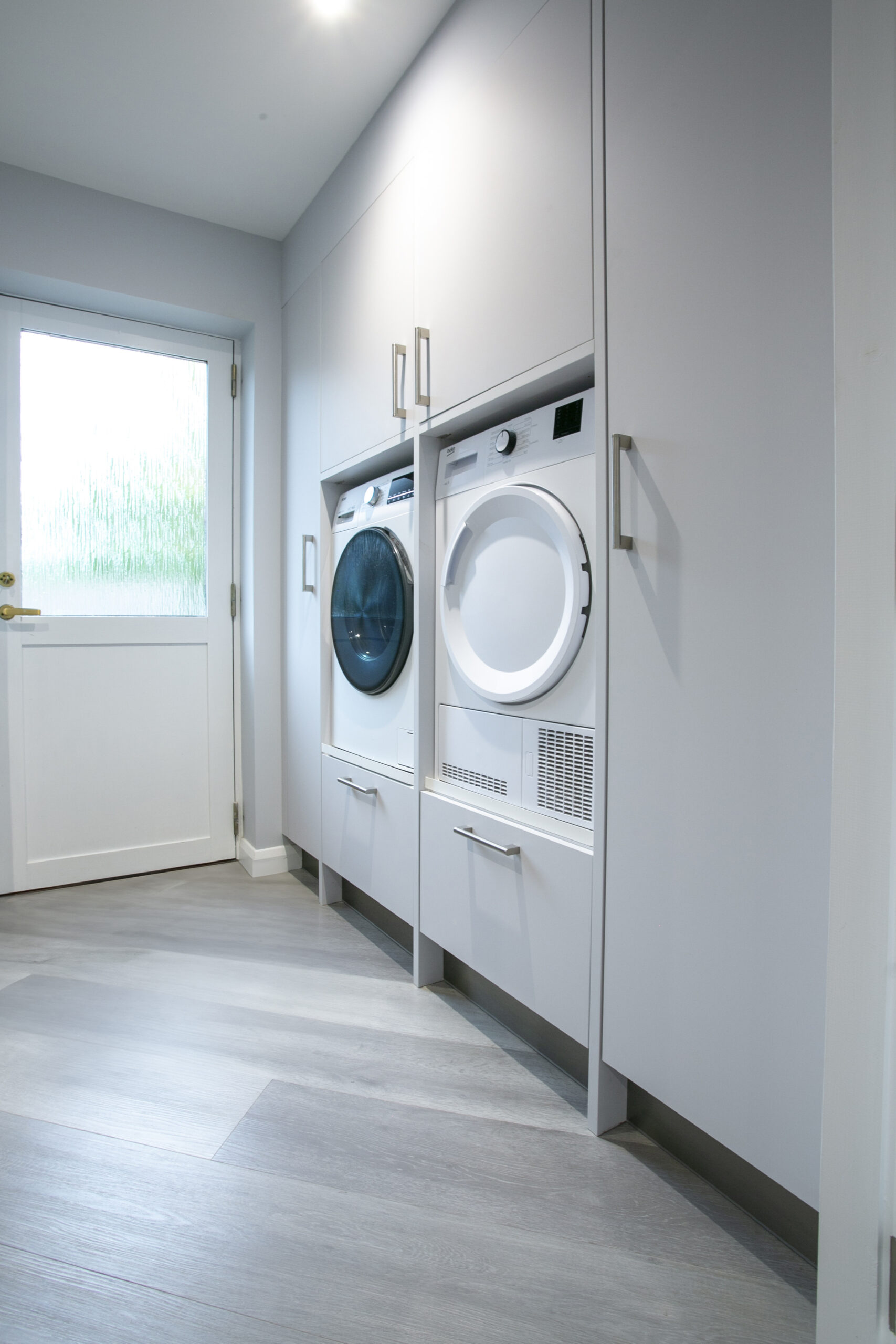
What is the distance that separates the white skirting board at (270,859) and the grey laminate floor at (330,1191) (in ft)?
2.97

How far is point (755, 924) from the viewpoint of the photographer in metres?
0.98

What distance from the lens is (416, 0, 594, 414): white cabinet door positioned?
127cm

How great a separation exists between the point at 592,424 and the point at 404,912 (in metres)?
1.32

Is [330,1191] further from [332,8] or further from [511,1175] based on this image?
[332,8]

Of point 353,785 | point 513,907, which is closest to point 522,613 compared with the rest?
point 513,907

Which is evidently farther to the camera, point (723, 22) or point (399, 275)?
point (399, 275)

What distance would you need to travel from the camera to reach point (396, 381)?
72.8 inches

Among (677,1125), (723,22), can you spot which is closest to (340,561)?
(723,22)

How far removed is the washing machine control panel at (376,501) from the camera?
1.94 meters

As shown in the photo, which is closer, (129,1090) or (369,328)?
(129,1090)

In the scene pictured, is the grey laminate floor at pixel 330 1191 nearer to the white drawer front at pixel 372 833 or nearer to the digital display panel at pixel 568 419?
the white drawer front at pixel 372 833

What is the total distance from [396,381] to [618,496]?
915mm

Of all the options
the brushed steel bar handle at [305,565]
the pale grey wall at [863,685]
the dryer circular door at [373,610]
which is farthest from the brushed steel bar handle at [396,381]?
the pale grey wall at [863,685]

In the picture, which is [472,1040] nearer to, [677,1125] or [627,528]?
[677,1125]
